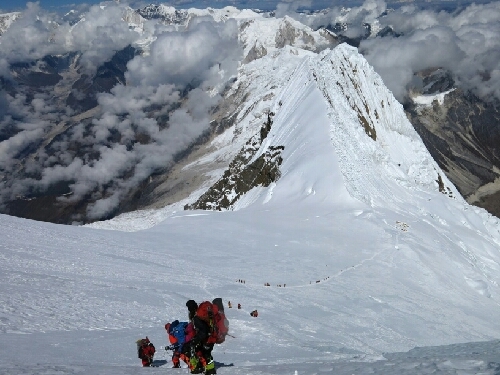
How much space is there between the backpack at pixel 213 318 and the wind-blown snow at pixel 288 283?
1083 mm

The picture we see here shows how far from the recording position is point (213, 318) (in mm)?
11289

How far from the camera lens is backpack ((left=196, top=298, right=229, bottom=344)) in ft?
36.5

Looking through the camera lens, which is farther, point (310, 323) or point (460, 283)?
point (460, 283)

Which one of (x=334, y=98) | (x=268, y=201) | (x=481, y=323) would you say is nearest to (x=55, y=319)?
(x=481, y=323)

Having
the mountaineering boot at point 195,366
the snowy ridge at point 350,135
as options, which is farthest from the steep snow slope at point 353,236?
the mountaineering boot at point 195,366

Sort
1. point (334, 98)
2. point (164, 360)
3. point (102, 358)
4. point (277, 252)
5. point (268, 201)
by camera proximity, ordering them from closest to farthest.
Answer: point (102, 358)
point (164, 360)
point (277, 252)
point (268, 201)
point (334, 98)

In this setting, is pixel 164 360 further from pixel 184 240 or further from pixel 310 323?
pixel 184 240

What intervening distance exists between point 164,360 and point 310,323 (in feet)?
26.4

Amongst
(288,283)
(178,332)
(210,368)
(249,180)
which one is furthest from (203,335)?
(249,180)

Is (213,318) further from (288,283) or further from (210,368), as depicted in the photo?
(288,283)

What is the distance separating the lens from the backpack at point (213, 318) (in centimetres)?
1112

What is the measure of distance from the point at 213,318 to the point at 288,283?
15.8 m

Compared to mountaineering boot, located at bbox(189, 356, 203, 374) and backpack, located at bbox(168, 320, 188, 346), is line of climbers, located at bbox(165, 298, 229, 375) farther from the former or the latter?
backpack, located at bbox(168, 320, 188, 346)

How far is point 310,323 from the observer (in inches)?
790
